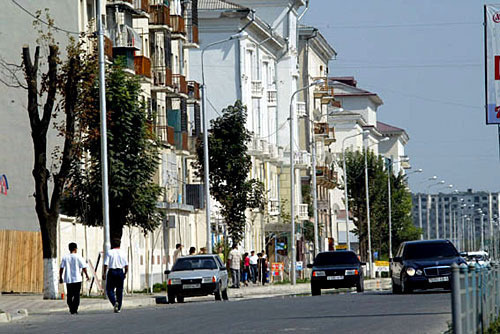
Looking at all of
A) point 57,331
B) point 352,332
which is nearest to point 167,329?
point 57,331

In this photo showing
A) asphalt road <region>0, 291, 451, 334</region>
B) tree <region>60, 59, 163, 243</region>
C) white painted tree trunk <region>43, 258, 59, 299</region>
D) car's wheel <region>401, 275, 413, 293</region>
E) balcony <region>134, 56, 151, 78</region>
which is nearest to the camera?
asphalt road <region>0, 291, 451, 334</region>

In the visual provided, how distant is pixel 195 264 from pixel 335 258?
695 cm

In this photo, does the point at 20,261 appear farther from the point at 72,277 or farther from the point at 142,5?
the point at 142,5

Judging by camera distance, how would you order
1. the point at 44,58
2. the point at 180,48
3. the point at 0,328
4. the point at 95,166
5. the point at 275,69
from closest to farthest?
the point at 0,328 < the point at 95,166 < the point at 44,58 < the point at 180,48 < the point at 275,69

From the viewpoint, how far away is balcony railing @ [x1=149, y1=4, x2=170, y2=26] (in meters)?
65.2

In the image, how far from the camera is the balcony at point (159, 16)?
65250mm

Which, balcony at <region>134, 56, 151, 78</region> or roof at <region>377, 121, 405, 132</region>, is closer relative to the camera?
balcony at <region>134, 56, 151, 78</region>

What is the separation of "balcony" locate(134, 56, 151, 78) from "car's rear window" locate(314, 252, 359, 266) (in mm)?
15113

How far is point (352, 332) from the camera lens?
2153cm

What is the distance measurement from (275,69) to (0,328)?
227ft

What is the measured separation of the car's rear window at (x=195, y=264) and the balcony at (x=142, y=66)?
1749 centimetres

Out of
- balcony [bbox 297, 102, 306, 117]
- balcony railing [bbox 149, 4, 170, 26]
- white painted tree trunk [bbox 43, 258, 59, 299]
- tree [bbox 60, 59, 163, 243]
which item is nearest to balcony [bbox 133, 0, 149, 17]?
balcony railing [bbox 149, 4, 170, 26]

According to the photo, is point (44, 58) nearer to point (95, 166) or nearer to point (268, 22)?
point (95, 166)

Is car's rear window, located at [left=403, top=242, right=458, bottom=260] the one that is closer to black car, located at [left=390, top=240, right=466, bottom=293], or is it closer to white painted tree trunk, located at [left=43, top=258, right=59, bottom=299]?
black car, located at [left=390, top=240, right=466, bottom=293]
